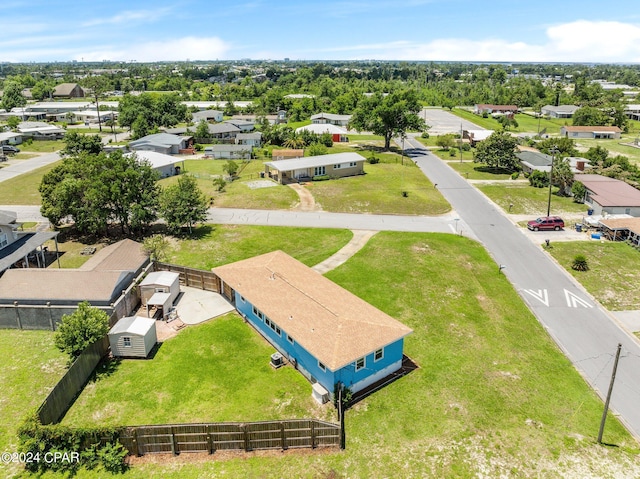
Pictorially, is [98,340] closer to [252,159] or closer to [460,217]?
[460,217]

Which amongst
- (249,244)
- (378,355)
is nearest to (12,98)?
(249,244)

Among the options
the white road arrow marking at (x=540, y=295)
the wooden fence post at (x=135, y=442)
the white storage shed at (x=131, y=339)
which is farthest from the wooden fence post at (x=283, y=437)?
the white road arrow marking at (x=540, y=295)

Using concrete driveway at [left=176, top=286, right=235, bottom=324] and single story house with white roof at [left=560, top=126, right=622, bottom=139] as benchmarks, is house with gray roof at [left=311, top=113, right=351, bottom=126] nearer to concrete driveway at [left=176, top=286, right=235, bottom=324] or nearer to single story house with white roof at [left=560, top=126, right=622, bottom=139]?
single story house with white roof at [left=560, top=126, right=622, bottom=139]

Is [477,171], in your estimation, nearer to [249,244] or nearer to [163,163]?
[249,244]

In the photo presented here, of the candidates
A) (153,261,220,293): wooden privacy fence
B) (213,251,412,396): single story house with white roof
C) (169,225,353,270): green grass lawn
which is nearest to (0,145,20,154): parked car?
(169,225,353,270): green grass lawn

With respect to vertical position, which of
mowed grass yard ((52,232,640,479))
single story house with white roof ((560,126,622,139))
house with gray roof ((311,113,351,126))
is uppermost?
house with gray roof ((311,113,351,126))

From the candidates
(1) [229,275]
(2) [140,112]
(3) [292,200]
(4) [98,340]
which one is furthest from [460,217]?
(2) [140,112]

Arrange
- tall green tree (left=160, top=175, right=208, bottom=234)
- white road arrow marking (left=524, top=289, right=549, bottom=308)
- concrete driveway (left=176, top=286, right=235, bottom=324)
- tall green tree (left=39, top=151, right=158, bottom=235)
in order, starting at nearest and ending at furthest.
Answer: concrete driveway (left=176, top=286, right=235, bottom=324)
white road arrow marking (left=524, top=289, right=549, bottom=308)
tall green tree (left=39, top=151, right=158, bottom=235)
tall green tree (left=160, top=175, right=208, bottom=234)

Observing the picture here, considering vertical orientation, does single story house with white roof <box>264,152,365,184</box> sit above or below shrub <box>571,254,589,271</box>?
above
